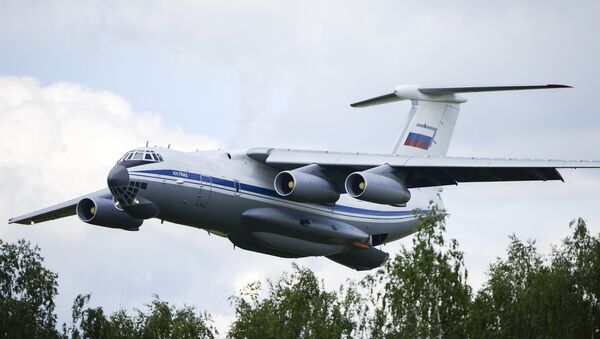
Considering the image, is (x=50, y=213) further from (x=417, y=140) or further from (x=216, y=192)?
(x=417, y=140)

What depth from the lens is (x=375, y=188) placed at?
27.6 metres

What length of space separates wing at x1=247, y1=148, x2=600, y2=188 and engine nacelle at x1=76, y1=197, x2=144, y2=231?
2693mm

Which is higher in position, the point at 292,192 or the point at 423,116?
the point at 423,116

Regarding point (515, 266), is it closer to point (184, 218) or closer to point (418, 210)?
point (418, 210)

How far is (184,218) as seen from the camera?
27750 millimetres

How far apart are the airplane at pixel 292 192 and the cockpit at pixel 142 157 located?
0.02 meters

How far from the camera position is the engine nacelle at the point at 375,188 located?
Result: 27609 mm

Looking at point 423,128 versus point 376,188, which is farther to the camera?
point 423,128

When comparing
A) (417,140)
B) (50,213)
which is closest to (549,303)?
(417,140)

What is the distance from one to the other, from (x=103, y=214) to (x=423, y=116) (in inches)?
276

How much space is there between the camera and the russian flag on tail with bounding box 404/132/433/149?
3178cm

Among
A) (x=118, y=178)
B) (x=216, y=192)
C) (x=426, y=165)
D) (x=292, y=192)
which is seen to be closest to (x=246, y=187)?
(x=216, y=192)

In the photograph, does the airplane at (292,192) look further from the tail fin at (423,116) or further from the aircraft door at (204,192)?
the tail fin at (423,116)

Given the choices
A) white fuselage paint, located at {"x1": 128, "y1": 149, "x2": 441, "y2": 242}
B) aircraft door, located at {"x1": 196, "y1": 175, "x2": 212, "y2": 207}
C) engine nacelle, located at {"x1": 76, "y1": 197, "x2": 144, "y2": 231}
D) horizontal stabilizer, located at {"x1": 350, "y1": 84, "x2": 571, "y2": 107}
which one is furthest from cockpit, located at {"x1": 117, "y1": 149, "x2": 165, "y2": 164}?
horizontal stabilizer, located at {"x1": 350, "y1": 84, "x2": 571, "y2": 107}
